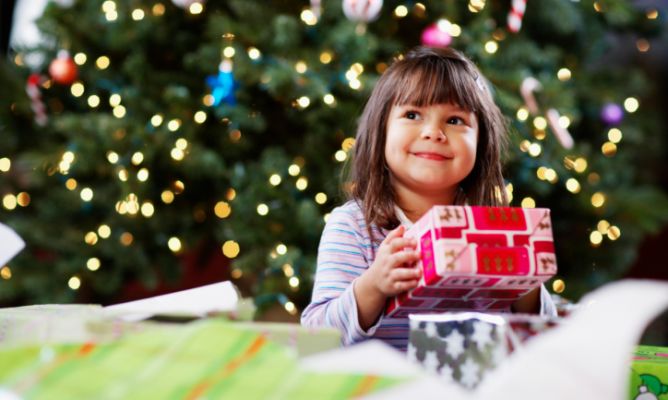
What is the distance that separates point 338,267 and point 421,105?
0.76 ft

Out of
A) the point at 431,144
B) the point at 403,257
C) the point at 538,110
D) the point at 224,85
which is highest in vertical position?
the point at 224,85

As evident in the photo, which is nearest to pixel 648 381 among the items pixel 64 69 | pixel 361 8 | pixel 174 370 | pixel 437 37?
pixel 174 370

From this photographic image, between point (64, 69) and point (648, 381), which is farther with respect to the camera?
point (64, 69)

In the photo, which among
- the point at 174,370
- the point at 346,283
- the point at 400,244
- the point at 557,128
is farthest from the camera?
the point at 557,128

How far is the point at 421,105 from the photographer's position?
1.05 meters

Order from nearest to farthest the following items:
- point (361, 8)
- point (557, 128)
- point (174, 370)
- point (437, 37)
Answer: point (174, 370), point (361, 8), point (437, 37), point (557, 128)

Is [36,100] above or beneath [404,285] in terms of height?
above

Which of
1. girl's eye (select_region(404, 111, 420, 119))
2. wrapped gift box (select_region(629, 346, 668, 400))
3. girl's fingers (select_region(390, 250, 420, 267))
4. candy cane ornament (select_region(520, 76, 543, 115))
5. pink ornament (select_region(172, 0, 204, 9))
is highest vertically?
pink ornament (select_region(172, 0, 204, 9))

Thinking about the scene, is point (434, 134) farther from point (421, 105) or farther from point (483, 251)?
point (483, 251)

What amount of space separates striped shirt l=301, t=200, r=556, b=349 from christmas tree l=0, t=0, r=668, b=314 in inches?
38.8

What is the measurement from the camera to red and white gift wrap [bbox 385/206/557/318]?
0.62m

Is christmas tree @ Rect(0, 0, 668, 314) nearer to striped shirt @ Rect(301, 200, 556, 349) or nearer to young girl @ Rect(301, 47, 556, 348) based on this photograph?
young girl @ Rect(301, 47, 556, 348)

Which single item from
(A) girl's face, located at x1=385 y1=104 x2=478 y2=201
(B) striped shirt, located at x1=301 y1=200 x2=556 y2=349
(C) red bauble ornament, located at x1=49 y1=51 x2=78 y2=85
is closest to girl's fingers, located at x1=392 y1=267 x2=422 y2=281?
(B) striped shirt, located at x1=301 y1=200 x2=556 y2=349

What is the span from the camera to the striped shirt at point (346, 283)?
84 cm
